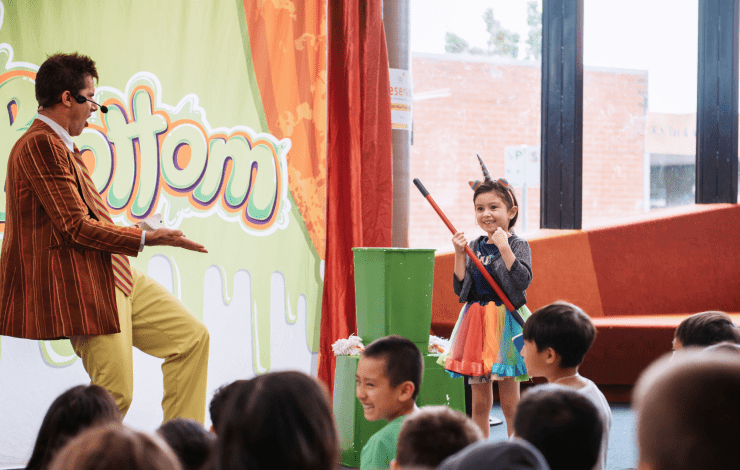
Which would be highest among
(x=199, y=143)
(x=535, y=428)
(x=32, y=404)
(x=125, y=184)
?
(x=199, y=143)

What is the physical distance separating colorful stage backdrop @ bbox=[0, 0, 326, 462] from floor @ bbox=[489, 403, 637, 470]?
0.96 meters

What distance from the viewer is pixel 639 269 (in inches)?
169

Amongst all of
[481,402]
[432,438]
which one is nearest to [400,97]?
[481,402]

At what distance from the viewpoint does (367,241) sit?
→ 352cm

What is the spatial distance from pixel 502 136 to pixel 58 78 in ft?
9.95

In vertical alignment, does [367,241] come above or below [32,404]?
above

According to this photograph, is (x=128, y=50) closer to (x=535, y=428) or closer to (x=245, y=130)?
(x=245, y=130)

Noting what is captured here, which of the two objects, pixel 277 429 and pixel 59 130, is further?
pixel 59 130

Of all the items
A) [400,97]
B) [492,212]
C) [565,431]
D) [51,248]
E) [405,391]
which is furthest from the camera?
[400,97]

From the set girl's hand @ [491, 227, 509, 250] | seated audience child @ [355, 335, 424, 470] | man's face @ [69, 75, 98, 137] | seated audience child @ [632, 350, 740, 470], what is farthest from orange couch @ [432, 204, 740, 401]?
seated audience child @ [632, 350, 740, 470]

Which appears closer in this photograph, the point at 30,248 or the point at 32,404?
the point at 30,248

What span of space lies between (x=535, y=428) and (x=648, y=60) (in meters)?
4.29

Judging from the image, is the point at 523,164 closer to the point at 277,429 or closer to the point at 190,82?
the point at 190,82

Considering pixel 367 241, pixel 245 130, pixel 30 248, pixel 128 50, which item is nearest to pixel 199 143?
pixel 245 130
